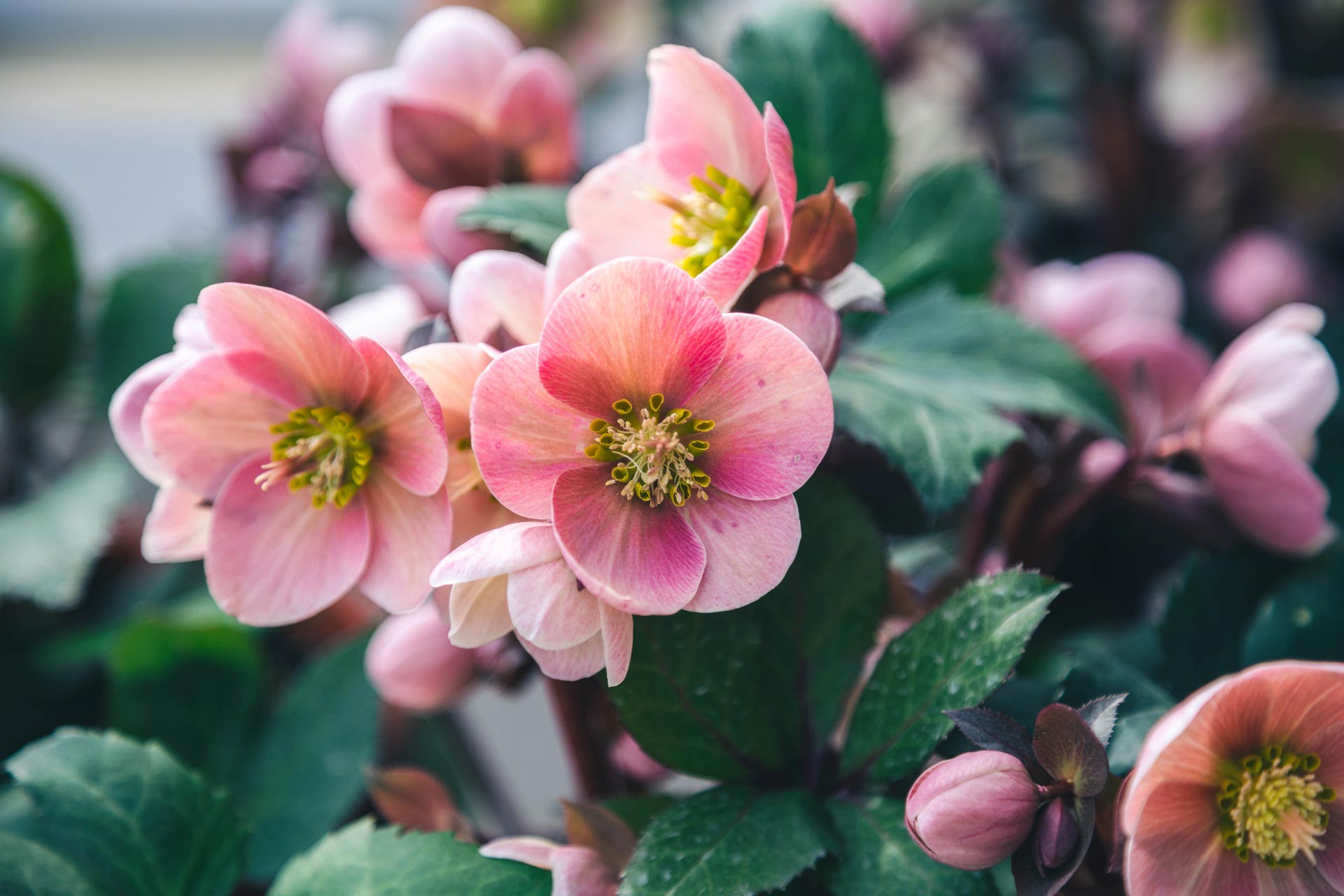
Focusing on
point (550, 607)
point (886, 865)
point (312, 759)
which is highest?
point (550, 607)

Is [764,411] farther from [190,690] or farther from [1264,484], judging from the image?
[190,690]

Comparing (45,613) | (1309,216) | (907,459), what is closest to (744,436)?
(907,459)

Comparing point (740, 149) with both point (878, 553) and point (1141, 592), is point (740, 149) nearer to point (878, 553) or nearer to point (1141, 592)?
point (878, 553)

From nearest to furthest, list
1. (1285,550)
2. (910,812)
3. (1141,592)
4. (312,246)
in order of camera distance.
A: (910,812)
(1285,550)
(1141,592)
(312,246)

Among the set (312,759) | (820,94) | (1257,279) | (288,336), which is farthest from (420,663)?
(1257,279)

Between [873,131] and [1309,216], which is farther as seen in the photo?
[1309,216]

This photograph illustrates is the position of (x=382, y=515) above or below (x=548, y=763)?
above

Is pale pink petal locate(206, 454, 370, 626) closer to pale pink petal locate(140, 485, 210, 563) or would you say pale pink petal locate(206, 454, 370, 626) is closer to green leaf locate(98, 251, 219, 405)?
pale pink petal locate(140, 485, 210, 563)

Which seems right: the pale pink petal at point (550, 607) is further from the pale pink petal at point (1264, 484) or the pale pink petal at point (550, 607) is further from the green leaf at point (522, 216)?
the pale pink petal at point (1264, 484)
